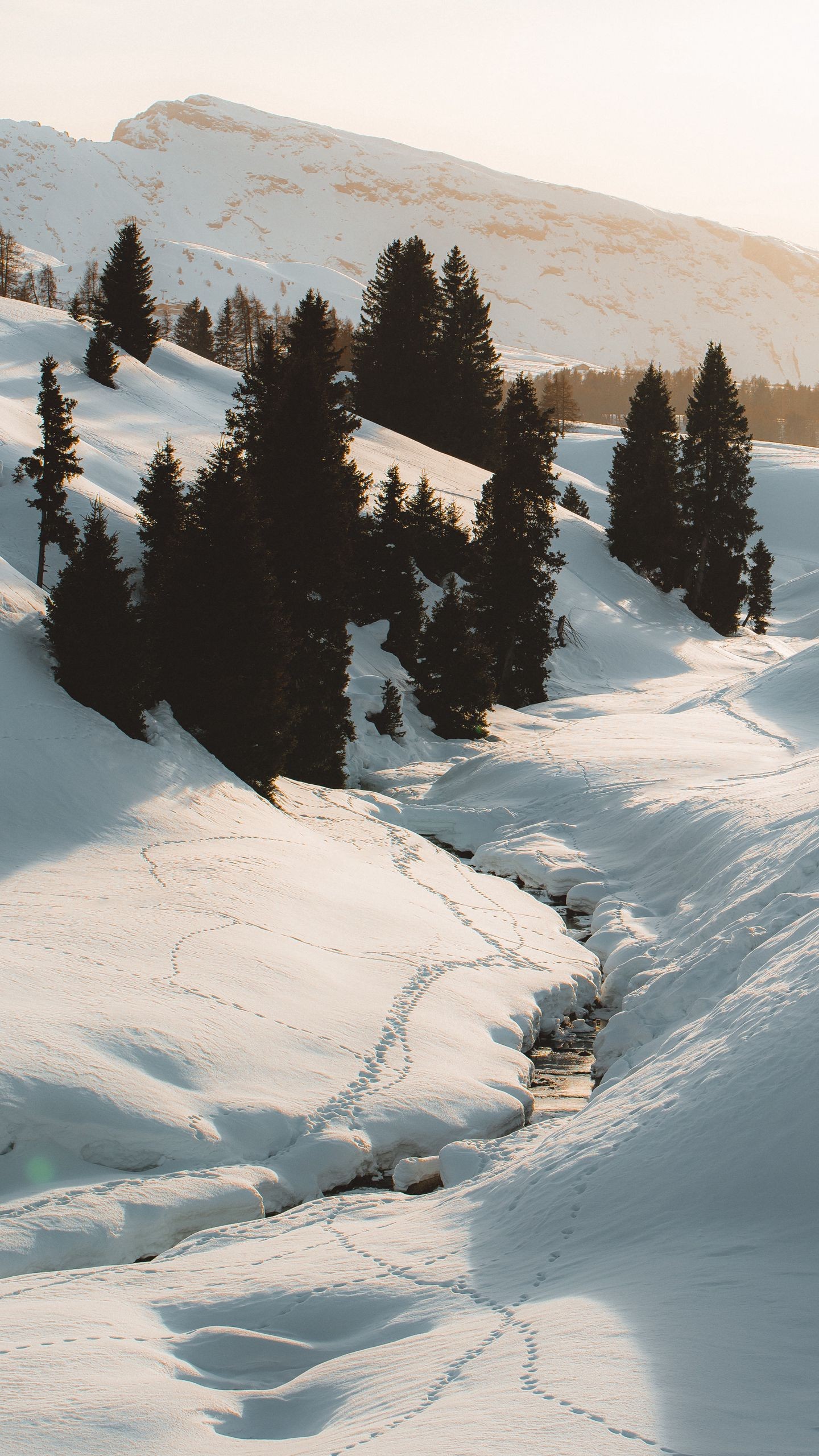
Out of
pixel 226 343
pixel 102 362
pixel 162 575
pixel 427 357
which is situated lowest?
pixel 162 575

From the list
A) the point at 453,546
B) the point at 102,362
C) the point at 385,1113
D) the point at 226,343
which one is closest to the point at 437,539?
the point at 453,546

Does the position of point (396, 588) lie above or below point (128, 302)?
below

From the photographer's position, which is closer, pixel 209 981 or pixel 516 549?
pixel 209 981

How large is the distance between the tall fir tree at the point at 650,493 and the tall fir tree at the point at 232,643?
107ft

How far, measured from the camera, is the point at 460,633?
30828 millimetres

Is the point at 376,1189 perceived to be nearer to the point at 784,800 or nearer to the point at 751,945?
the point at 751,945

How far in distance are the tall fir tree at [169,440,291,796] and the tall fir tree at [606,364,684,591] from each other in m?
32.7

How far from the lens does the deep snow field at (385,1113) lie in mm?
5184

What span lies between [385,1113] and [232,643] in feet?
39.5

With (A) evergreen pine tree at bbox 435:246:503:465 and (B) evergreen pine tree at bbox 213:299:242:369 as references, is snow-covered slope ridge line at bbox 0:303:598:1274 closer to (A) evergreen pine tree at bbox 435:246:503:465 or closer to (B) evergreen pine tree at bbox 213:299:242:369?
(A) evergreen pine tree at bbox 435:246:503:465

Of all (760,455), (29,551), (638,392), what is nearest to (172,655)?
(29,551)

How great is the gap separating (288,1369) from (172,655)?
51.2ft

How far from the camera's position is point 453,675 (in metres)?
30.2

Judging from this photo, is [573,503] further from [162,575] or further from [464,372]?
[162,575]
